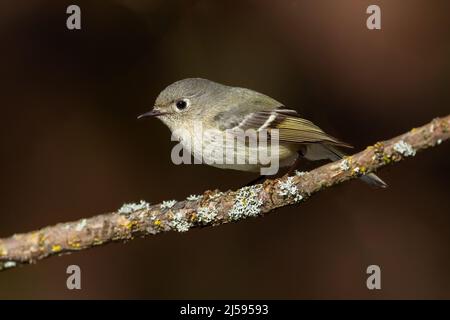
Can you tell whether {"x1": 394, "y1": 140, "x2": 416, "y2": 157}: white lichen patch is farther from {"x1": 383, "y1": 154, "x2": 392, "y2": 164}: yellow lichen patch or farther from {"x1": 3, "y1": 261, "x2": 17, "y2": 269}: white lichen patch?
{"x1": 3, "y1": 261, "x2": 17, "y2": 269}: white lichen patch

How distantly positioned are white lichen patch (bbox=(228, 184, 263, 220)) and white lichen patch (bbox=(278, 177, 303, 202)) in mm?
111

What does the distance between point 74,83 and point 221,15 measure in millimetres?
977

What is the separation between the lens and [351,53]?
343cm

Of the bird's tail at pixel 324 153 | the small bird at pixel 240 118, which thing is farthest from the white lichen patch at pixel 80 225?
the bird's tail at pixel 324 153

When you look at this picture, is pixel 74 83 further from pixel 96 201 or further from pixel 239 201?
pixel 239 201

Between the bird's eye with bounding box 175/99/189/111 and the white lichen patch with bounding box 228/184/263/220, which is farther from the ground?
the bird's eye with bounding box 175/99/189/111

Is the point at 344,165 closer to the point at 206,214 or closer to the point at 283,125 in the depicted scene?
the point at 206,214

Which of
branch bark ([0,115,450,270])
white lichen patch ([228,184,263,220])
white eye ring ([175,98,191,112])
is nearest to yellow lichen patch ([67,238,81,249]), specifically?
branch bark ([0,115,450,270])

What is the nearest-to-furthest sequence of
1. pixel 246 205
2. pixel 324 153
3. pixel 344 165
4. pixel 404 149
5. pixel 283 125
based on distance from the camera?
pixel 404 149 → pixel 344 165 → pixel 246 205 → pixel 283 125 → pixel 324 153

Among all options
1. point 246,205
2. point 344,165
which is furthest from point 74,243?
point 344,165

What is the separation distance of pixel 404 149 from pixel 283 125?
99 centimetres

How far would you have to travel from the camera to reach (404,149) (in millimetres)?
1743

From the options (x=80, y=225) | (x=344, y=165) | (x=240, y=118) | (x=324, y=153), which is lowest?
(x=80, y=225)

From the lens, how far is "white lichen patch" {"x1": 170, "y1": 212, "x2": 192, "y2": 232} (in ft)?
6.95
